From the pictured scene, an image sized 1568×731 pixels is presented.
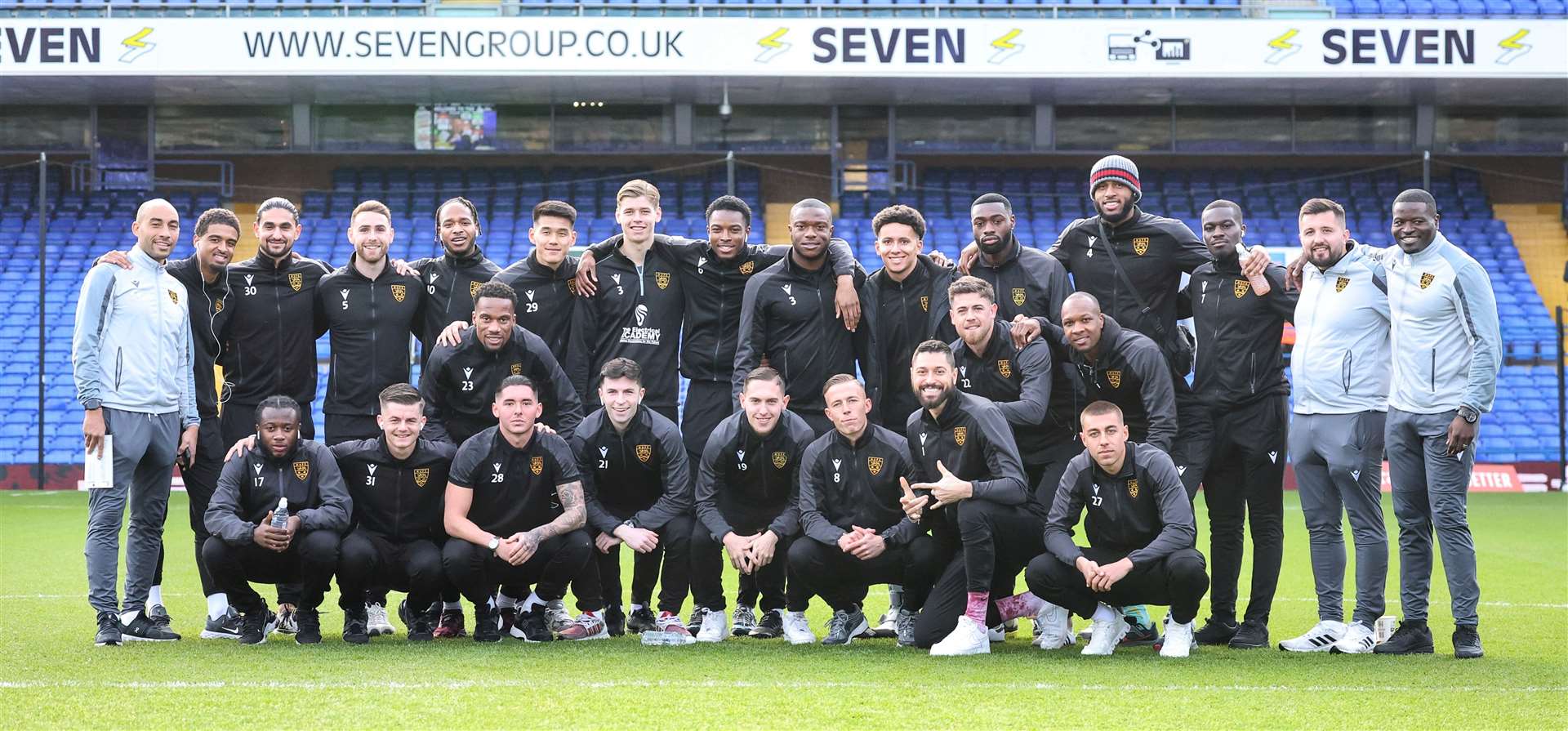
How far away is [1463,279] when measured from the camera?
18.7ft

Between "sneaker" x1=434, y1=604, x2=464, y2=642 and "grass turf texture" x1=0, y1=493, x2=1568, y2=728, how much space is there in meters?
0.18

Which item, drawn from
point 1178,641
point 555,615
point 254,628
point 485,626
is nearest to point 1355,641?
point 1178,641

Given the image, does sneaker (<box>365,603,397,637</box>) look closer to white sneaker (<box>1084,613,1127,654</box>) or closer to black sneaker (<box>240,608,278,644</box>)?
black sneaker (<box>240,608,278,644</box>)

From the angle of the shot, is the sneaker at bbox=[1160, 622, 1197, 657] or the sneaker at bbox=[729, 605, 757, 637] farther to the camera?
the sneaker at bbox=[729, 605, 757, 637]

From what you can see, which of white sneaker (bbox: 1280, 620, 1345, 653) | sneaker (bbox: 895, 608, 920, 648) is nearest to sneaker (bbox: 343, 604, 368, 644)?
sneaker (bbox: 895, 608, 920, 648)

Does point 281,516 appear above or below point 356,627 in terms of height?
above

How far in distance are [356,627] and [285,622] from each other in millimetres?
568

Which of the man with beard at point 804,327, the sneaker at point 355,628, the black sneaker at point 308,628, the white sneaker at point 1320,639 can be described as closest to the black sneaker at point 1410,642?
the white sneaker at point 1320,639

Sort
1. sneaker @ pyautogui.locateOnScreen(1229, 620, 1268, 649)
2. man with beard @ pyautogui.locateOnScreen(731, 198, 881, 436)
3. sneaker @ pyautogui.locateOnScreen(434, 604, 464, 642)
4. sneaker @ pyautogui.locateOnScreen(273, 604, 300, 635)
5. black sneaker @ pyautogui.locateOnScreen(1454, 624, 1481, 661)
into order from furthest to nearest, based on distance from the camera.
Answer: man with beard @ pyautogui.locateOnScreen(731, 198, 881, 436)
sneaker @ pyautogui.locateOnScreen(273, 604, 300, 635)
sneaker @ pyautogui.locateOnScreen(434, 604, 464, 642)
sneaker @ pyautogui.locateOnScreen(1229, 620, 1268, 649)
black sneaker @ pyautogui.locateOnScreen(1454, 624, 1481, 661)

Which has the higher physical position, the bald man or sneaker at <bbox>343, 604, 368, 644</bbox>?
the bald man

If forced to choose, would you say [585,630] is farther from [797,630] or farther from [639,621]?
[797,630]

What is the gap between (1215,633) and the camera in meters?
6.24

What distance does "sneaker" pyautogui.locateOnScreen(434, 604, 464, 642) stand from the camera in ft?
20.8

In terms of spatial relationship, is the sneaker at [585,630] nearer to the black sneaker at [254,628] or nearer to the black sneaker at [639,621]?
the black sneaker at [639,621]
